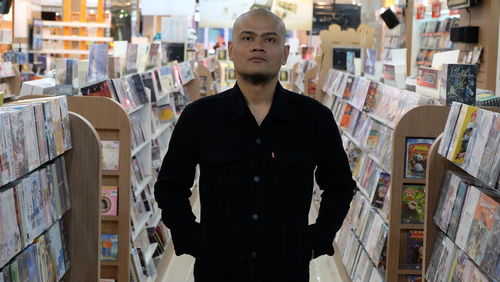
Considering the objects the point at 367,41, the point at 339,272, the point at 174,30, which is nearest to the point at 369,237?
the point at 339,272

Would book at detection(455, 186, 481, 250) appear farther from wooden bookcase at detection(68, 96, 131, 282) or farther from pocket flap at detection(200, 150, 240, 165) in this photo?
wooden bookcase at detection(68, 96, 131, 282)

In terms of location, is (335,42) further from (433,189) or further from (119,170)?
(433,189)

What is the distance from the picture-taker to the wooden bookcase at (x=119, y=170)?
4.44m

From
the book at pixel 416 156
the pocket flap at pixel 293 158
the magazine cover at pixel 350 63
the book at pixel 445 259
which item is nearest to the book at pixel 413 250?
the book at pixel 416 156

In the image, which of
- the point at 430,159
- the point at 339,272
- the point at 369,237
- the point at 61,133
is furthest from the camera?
the point at 339,272

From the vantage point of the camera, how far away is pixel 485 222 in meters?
2.84

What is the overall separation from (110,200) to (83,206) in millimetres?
993

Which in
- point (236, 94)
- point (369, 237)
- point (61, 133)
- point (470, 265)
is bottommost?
point (369, 237)

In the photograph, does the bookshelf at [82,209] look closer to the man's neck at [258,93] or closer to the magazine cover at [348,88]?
the man's neck at [258,93]

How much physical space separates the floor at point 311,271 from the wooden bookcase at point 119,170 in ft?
4.96

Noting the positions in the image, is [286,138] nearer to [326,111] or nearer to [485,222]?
[326,111]

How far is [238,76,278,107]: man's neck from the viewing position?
2619 millimetres

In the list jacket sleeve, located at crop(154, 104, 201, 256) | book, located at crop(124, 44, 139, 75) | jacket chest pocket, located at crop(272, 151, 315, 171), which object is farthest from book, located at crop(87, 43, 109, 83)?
jacket chest pocket, located at crop(272, 151, 315, 171)

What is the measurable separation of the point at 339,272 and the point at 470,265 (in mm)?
3513
